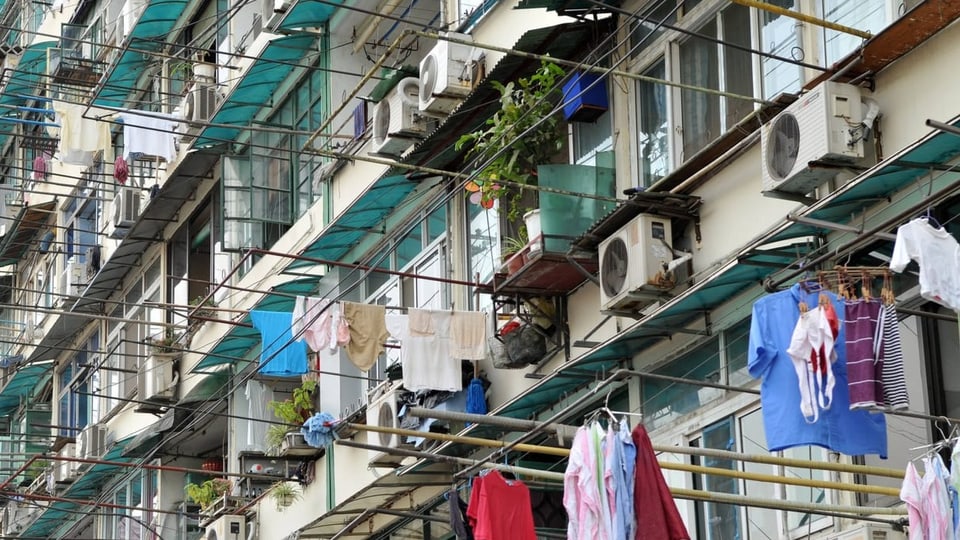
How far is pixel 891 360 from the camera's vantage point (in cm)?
1116

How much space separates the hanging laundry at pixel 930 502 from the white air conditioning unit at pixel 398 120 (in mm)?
9500

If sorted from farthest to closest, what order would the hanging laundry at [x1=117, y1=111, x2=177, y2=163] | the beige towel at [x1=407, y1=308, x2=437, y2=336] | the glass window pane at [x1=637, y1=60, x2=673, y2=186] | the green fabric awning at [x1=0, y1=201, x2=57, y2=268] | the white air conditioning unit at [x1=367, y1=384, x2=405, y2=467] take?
the green fabric awning at [x1=0, y1=201, x2=57, y2=268]
the hanging laundry at [x1=117, y1=111, x2=177, y2=163]
the white air conditioning unit at [x1=367, y1=384, x2=405, y2=467]
the beige towel at [x1=407, y1=308, x2=437, y2=336]
the glass window pane at [x1=637, y1=60, x2=673, y2=186]

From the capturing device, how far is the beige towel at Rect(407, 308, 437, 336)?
58.4 feet

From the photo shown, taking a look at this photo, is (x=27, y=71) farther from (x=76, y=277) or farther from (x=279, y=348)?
(x=279, y=348)

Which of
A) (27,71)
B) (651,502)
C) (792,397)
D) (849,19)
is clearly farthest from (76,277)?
(792,397)

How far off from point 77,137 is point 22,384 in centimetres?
1169

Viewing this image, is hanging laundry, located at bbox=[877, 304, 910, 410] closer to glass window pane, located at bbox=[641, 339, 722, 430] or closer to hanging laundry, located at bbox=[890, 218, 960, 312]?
hanging laundry, located at bbox=[890, 218, 960, 312]

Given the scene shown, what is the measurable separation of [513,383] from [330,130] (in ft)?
21.0

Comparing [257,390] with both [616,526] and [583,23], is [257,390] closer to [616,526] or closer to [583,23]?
[583,23]

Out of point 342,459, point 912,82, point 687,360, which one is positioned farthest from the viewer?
point 342,459

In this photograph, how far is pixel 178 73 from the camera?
3039cm

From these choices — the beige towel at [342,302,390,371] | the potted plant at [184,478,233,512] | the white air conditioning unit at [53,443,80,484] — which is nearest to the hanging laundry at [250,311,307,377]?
the beige towel at [342,302,390,371]

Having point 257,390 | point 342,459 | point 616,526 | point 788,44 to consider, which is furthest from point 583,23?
point 257,390

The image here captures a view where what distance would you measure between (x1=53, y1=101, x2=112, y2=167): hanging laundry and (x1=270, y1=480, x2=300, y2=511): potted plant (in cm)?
744
